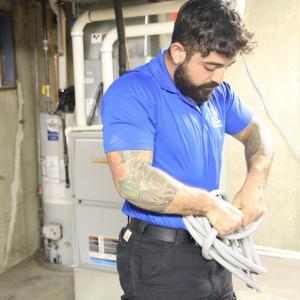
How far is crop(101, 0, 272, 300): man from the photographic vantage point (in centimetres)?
124

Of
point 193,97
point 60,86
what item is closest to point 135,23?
point 60,86

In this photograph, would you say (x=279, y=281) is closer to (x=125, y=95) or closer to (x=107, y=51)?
(x=107, y=51)

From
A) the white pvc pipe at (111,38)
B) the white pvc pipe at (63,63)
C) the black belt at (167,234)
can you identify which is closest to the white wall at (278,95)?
the white pvc pipe at (111,38)

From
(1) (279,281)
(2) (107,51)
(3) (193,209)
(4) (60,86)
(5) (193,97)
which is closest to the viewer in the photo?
(3) (193,209)

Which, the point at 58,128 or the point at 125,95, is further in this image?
the point at 58,128

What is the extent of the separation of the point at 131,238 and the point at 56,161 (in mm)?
1802

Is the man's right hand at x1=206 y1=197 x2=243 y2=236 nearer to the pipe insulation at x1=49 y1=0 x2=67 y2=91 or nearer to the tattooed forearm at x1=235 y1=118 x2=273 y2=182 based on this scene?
the tattooed forearm at x1=235 y1=118 x2=273 y2=182

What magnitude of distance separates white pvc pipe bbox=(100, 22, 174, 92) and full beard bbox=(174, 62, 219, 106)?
49.4 inches

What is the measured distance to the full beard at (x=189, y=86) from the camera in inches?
52.9

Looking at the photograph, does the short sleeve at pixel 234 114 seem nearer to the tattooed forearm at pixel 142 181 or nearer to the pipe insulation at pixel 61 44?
the tattooed forearm at pixel 142 181

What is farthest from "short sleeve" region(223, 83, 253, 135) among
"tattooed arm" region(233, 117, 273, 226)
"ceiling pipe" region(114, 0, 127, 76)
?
"ceiling pipe" region(114, 0, 127, 76)

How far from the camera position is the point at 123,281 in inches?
57.6

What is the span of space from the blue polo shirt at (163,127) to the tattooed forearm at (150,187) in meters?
0.03

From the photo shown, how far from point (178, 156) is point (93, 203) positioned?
1251 millimetres
